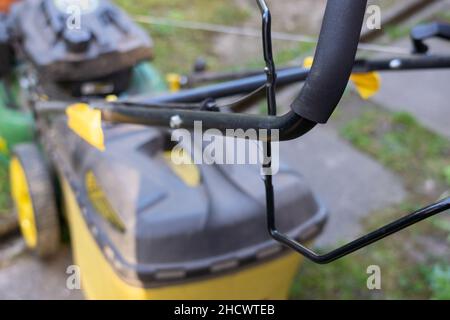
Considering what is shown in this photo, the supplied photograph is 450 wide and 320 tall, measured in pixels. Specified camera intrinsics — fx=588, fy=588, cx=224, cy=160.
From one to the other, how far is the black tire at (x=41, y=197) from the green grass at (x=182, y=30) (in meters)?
1.18

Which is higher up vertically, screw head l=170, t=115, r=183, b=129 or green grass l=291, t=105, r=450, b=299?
screw head l=170, t=115, r=183, b=129

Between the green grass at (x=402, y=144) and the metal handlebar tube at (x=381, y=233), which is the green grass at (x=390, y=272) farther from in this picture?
the metal handlebar tube at (x=381, y=233)

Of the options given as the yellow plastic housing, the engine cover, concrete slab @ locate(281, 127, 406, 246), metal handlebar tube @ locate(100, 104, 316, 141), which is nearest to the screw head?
metal handlebar tube @ locate(100, 104, 316, 141)

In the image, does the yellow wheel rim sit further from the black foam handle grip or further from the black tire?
the black foam handle grip

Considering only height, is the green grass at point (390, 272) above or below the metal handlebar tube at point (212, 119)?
below

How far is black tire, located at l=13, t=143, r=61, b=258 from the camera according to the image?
184 cm

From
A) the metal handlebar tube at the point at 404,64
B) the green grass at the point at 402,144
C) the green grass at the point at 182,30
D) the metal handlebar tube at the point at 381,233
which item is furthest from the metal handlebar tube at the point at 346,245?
the green grass at the point at 182,30

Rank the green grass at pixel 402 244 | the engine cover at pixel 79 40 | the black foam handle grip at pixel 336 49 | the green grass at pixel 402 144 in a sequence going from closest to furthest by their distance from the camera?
the black foam handle grip at pixel 336 49, the engine cover at pixel 79 40, the green grass at pixel 402 244, the green grass at pixel 402 144

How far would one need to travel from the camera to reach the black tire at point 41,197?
1.84m

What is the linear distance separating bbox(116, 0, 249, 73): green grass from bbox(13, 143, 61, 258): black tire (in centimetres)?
118

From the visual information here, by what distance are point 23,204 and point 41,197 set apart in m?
0.26

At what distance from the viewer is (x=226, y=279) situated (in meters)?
1.42

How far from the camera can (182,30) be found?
332 cm

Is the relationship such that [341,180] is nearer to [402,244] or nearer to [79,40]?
[402,244]
